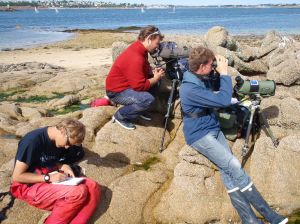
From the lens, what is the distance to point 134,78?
867 centimetres

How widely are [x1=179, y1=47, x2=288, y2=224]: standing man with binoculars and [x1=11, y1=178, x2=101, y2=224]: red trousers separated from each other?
2108 millimetres

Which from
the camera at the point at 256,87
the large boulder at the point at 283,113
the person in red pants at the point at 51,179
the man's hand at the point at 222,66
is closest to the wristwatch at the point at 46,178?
the person in red pants at the point at 51,179

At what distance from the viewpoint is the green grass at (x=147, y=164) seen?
831 cm

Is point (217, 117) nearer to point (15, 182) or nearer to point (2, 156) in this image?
point (15, 182)

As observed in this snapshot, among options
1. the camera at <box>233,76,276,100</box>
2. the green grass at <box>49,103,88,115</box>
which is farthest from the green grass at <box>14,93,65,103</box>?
the camera at <box>233,76,276,100</box>

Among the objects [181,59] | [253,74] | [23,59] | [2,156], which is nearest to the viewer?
[2,156]

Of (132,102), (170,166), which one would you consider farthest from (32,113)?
(170,166)

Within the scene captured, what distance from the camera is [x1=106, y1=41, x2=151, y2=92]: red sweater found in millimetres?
8609

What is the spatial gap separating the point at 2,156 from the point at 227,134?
4.81m

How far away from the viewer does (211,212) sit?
730 cm

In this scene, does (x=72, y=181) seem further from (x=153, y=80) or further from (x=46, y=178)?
(x=153, y=80)

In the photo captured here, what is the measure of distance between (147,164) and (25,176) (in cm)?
279

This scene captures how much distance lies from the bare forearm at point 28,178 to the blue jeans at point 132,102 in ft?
9.38

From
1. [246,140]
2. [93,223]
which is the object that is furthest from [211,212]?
[93,223]
